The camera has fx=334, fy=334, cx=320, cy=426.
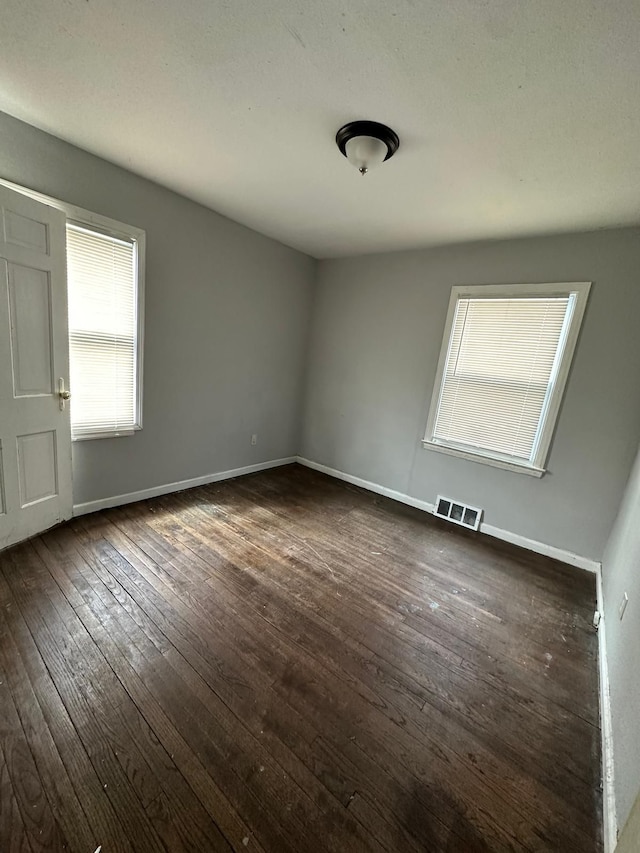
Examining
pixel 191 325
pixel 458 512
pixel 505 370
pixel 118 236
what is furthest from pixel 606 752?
pixel 118 236

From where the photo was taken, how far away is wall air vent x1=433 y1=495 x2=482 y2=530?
3131 mm

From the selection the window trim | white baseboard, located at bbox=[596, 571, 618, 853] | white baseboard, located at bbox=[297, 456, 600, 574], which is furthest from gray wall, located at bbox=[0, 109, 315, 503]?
white baseboard, located at bbox=[596, 571, 618, 853]

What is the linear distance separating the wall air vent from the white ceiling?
Answer: 7.88 ft

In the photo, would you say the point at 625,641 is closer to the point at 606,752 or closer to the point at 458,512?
the point at 606,752

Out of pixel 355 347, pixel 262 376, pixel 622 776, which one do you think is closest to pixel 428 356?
pixel 355 347

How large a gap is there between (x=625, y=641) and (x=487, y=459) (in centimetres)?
168

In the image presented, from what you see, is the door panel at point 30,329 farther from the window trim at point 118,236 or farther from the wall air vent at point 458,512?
the wall air vent at point 458,512

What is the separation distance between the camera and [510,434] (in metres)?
2.94

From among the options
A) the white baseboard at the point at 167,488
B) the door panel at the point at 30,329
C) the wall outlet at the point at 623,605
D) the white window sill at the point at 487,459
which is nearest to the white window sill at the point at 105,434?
the door panel at the point at 30,329

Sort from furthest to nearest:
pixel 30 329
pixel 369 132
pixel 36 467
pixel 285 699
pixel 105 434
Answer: pixel 105 434, pixel 36 467, pixel 30 329, pixel 369 132, pixel 285 699

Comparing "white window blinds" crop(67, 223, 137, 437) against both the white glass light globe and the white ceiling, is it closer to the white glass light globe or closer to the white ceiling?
the white ceiling

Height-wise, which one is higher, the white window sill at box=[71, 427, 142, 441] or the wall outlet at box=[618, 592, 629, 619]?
the white window sill at box=[71, 427, 142, 441]

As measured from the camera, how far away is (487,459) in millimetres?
3043

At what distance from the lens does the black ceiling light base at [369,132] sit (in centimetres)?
164
